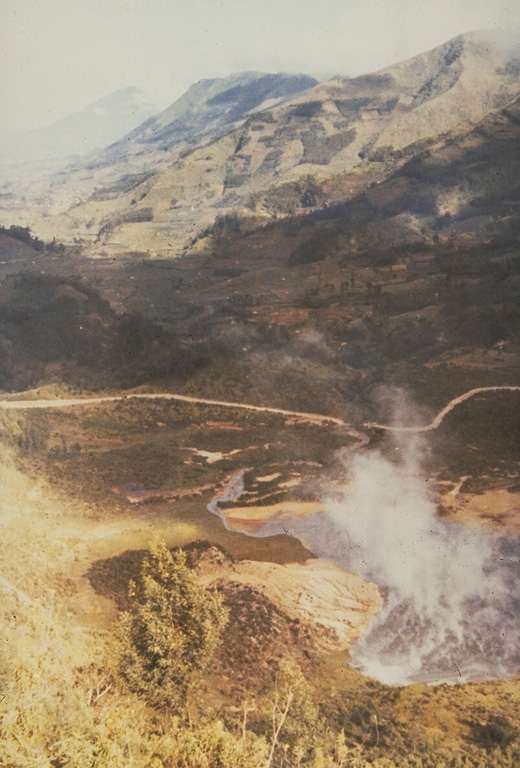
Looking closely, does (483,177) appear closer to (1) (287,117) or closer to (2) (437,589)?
(2) (437,589)

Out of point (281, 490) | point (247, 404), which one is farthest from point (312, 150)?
point (281, 490)

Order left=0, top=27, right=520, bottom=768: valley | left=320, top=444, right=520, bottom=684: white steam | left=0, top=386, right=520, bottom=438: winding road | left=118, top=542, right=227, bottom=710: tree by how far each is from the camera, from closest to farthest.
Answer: left=118, top=542, right=227, bottom=710: tree < left=0, top=27, right=520, bottom=768: valley < left=320, top=444, right=520, bottom=684: white steam < left=0, top=386, right=520, bottom=438: winding road

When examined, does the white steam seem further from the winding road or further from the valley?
the winding road

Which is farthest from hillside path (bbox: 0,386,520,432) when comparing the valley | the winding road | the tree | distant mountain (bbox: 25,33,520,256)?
distant mountain (bbox: 25,33,520,256)

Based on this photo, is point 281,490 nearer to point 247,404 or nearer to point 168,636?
point 247,404

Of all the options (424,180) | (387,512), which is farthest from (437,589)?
(424,180)

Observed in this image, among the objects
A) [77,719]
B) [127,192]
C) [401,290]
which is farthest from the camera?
[127,192]

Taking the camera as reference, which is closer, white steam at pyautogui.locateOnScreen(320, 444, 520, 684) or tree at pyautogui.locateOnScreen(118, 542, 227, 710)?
tree at pyautogui.locateOnScreen(118, 542, 227, 710)
